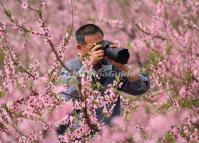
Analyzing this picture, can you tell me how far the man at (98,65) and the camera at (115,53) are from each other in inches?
1.5

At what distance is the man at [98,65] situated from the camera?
4.77m

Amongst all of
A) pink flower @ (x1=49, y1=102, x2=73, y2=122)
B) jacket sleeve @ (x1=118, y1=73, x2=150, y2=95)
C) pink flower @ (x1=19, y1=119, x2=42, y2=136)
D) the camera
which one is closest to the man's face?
the camera

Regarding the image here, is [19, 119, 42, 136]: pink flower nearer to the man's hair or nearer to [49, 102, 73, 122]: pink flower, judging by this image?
[49, 102, 73, 122]: pink flower

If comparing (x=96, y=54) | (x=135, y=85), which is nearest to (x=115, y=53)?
(x=96, y=54)

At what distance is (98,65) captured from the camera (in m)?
4.80

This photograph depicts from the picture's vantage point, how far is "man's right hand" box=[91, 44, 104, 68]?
4.69 metres

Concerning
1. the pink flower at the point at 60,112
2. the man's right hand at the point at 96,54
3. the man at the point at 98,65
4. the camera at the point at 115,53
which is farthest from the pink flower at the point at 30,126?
the camera at the point at 115,53

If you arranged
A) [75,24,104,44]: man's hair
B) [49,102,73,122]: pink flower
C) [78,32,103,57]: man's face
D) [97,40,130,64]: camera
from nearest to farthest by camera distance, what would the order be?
[49,102,73,122]: pink flower, [97,40,130,64]: camera, [78,32,103,57]: man's face, [75,24,104,44]: man's hair

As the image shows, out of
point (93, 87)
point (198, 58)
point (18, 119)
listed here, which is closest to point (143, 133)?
point (93, 87)

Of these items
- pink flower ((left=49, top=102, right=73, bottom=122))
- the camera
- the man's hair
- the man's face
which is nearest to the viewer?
pink flower ((left=49, top=102, right=73, bottom=122))

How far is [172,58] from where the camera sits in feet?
31.1

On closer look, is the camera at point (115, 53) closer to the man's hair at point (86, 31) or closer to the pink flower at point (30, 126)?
the man's hair at point (86, 31)

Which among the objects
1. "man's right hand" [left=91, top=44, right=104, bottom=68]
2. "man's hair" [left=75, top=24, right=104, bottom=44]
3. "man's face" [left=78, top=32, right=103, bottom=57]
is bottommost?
"man's right hand" [left=91, top=44, right=104, bottom=68]

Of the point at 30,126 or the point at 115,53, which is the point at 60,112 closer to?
the point at 30,126
